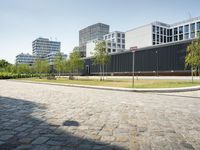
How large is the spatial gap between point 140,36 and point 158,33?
7909 millimetres

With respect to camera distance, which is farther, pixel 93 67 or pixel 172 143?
pixel 93 67

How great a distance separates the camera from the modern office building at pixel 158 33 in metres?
89.2

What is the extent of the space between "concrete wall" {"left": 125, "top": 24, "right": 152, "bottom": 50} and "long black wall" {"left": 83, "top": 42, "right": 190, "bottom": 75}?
37.8 metres

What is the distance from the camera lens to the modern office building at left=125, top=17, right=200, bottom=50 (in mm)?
89250

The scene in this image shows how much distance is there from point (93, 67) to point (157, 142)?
216ft

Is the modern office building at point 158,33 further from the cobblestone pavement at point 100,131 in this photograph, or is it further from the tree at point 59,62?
the cobblestone pavement at point 100,131

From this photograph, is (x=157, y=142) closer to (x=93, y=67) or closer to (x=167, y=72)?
(x=167, y=72)

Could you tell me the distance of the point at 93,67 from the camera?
69.8 metres

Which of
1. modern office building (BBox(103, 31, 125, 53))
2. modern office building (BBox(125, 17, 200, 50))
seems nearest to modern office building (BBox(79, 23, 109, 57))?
modern office building (BBox(103, 31, 125, 53))

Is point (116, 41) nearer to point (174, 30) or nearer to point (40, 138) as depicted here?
point (174, 30)

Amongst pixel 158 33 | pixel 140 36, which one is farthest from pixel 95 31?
pixel 158 33

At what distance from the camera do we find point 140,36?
95.1 metres

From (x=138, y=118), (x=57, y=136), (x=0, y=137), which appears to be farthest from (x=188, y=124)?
(x=0, y=137)

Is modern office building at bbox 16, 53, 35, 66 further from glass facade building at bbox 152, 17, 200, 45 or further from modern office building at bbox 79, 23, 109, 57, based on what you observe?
glass facade building at bbox 152, 17, 200, 45
